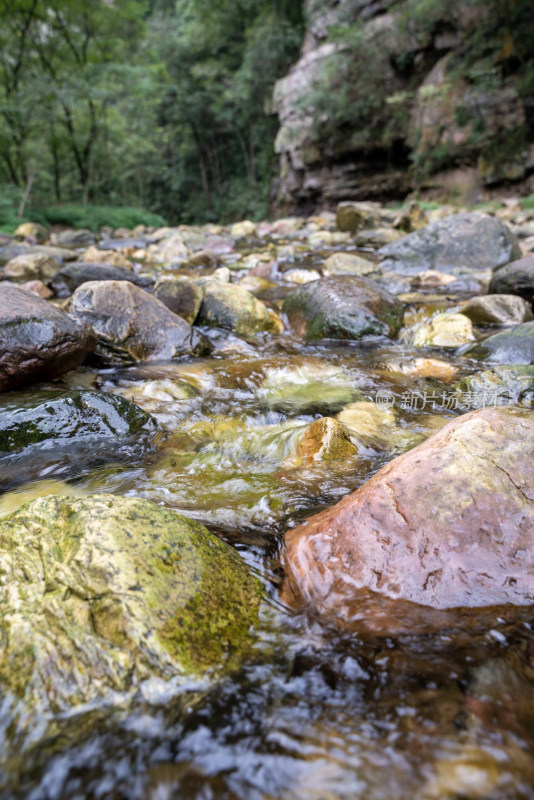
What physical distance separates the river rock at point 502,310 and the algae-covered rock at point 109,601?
520cm

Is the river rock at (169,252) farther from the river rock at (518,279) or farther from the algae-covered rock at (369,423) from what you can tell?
the algae-covered rock at (369,423)

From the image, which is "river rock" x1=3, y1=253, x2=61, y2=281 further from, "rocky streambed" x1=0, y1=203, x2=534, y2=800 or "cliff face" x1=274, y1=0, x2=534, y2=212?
"cliff face" x1=274, y1=0, x2=534, y2=212

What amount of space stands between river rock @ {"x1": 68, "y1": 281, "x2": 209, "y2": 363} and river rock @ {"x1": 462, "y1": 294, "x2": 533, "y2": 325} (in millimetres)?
3537

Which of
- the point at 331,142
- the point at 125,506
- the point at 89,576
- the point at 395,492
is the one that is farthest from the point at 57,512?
the point at 331,142

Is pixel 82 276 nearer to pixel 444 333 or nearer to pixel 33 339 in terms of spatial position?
pixel 33 339

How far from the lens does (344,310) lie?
5.39 m

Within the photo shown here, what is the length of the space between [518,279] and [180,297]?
14.9 feet

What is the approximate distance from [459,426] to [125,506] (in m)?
1.48

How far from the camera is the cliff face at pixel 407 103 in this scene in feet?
51.9

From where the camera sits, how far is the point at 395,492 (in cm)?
188

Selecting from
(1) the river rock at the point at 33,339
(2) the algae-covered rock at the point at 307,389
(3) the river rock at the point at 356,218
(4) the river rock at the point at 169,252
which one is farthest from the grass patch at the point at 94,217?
(2) the algae-covered rock at the point at 307,389

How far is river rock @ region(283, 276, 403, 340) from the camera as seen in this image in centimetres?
536

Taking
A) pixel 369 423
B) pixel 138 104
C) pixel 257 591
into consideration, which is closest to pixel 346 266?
pixel 369 423

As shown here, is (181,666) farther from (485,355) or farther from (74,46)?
A: (74,46)
